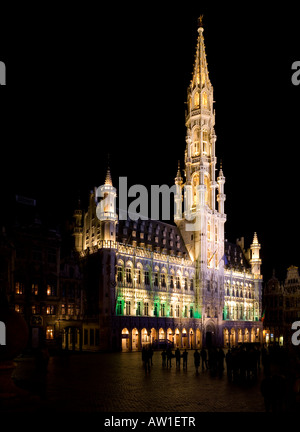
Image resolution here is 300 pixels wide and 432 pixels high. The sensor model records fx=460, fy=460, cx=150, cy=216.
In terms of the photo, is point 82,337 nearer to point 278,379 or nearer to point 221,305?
point 221,305

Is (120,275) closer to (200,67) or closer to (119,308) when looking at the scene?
(119,308)

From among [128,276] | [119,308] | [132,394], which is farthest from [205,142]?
[132,394]

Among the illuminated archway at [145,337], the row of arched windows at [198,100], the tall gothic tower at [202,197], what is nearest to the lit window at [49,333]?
the illuminated archway at [145,337]

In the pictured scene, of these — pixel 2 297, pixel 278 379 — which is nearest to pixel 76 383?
pixel 2 297

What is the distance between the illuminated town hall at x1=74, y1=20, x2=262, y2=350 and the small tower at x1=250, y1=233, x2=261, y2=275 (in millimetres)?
217

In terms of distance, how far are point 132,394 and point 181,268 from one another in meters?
59.0

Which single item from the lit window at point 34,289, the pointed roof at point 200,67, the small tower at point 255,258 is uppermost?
the pointed roof at point 200,67

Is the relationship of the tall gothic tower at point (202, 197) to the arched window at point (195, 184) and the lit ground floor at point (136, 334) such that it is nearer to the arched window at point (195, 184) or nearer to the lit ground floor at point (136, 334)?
the arched window at point (195, 184)

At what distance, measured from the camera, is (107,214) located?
217 ft

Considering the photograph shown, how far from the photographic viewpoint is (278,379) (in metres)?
14.0

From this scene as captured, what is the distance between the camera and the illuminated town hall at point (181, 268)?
65.9 metres

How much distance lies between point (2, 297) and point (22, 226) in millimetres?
39990

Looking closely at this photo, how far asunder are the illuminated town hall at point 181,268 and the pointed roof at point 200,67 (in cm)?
20

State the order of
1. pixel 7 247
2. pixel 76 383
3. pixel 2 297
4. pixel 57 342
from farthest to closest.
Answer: pixel 57 342, pixel 7 247, pixel 76 383, pixel 2 297
